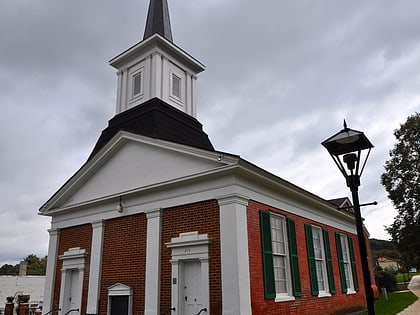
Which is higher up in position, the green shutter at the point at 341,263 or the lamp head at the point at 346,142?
the lamp head at the point at 346,142

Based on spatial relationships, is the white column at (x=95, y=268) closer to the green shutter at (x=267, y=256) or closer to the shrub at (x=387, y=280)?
the green shutter at (x=267, y=256)

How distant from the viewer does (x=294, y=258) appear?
37.6ft

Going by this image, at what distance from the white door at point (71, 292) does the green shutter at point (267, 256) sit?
20.8 ft

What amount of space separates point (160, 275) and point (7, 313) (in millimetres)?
7342

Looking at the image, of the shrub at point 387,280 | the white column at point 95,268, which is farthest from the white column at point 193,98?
the shrub at point 387,280

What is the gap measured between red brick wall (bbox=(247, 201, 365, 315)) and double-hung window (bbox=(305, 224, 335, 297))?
0.71 feet

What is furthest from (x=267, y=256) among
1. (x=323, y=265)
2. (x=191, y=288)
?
(x=323, y=265)

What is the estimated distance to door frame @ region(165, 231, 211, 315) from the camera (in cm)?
958

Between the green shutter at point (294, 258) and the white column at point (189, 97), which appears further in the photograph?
the white column at point (189, 97)

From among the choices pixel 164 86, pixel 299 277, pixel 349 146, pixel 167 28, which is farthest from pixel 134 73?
pixel 349 146

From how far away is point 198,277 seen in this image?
32.8 ft

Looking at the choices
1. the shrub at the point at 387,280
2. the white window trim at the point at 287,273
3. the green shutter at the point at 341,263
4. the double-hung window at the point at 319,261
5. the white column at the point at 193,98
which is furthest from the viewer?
the shrub at the point at 387,280

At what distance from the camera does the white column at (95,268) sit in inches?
461

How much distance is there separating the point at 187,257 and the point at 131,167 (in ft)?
12.2
